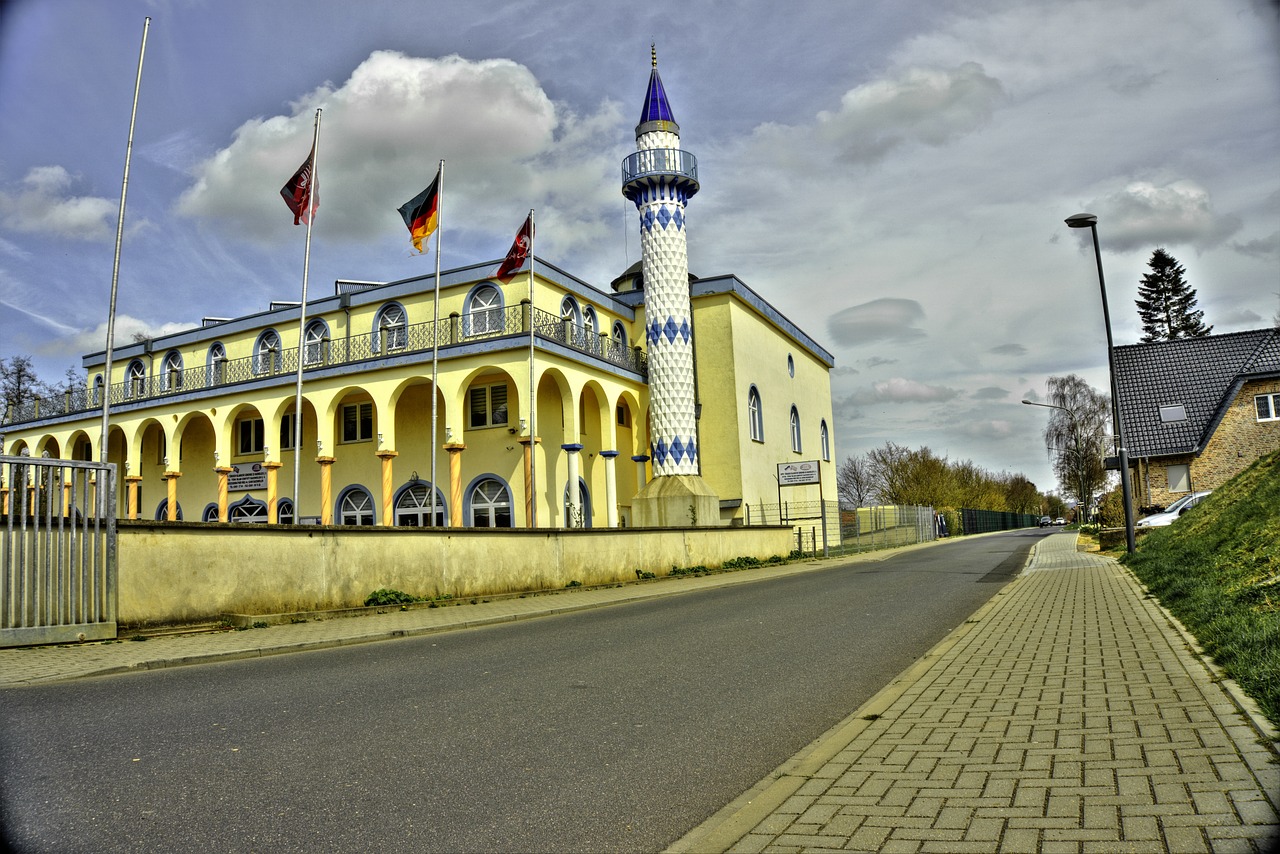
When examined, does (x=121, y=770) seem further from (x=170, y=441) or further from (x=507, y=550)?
(x=170, y=441)

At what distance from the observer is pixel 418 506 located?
31797 mm

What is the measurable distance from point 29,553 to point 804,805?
31.8 ft

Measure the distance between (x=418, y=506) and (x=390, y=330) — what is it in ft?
21.0

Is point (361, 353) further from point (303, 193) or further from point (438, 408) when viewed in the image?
point (303, 193)

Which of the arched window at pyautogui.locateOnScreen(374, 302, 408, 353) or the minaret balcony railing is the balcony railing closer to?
the arched window at pyautogui.locateOnScreen(374, 302, 408, 353)

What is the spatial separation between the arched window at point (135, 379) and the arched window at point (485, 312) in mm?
17958

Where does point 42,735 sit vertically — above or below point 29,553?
below

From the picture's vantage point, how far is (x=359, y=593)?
14.6 metres

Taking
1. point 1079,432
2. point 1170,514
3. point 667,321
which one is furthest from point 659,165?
point 1079,432

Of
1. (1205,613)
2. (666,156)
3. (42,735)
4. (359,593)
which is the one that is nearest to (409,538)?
(359,593)

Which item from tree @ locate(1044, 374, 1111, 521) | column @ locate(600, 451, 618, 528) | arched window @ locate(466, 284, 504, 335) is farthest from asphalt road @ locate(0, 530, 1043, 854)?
tree @ locate(1044, 374, 1111, 521)

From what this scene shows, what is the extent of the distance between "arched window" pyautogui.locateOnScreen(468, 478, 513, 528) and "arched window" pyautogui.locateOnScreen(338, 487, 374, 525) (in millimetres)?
4556

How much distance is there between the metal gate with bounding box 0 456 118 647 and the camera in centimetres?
1008

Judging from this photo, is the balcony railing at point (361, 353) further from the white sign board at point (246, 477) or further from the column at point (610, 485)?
the white sign board at point (246, 477)
